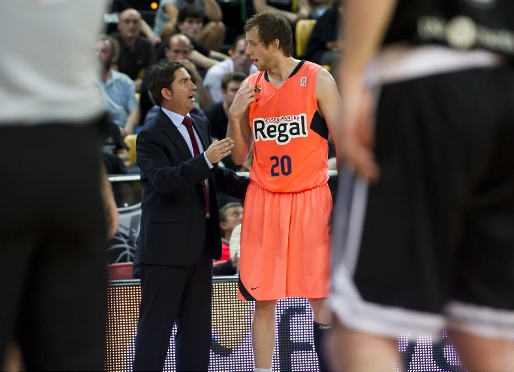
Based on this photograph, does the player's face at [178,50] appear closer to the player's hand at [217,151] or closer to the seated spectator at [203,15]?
the seated spectator at [203,15]

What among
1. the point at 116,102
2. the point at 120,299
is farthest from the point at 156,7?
the point at 120,299

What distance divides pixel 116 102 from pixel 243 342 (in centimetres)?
493

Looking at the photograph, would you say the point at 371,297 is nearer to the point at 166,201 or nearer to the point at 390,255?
the point at 390,255

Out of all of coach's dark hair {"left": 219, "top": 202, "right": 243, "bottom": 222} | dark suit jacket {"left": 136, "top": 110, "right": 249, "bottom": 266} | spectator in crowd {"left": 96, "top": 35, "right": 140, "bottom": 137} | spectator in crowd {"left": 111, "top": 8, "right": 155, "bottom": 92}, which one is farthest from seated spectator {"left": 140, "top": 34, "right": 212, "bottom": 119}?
dark suit jacket {"left": 136, "top": 110, "right": 249, "bottom": 266}

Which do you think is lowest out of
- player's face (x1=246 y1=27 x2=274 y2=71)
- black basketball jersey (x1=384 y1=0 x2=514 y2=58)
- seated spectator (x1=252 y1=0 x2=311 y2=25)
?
seated spectator (x1=252 y1=0 x2=311 y2=25)

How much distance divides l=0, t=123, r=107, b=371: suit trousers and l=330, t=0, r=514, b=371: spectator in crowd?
58cm

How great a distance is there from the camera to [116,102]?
30.7 ft

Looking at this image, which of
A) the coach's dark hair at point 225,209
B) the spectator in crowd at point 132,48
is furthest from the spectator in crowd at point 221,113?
the spectator in crowd at point 132,48

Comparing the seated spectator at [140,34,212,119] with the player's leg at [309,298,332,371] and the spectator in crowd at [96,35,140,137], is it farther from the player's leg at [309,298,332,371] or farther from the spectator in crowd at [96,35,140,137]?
the player's leg at [309,298,332,371]

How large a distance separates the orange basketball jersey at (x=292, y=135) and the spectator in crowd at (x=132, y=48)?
18.3 ft

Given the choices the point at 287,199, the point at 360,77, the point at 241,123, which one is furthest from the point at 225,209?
the point at 360,77

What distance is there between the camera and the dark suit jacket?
Answer: 4656 millimetres

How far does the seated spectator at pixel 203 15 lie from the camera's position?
11.4m

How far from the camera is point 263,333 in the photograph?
16.1 ft
